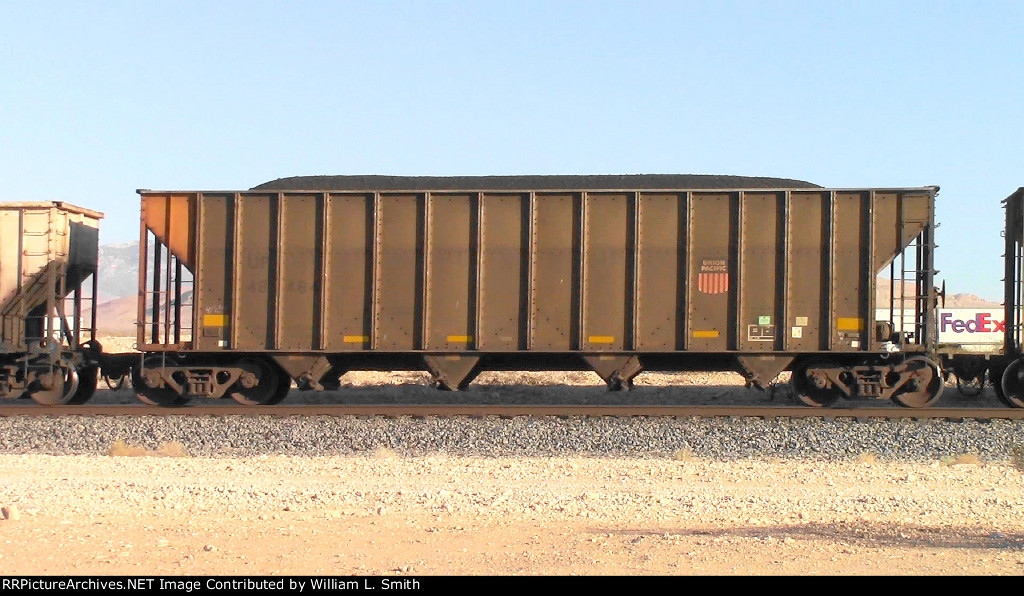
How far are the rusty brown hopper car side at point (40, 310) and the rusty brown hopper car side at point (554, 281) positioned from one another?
140 cm

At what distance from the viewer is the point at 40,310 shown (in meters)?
15.4

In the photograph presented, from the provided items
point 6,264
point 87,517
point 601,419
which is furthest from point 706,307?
point 6,264

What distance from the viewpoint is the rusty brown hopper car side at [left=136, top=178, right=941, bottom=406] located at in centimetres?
1392

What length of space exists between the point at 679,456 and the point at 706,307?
11.6 ft

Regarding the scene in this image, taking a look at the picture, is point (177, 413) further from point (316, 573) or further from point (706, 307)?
point (316, 573)

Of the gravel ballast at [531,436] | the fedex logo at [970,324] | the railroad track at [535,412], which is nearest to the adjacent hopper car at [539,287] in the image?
the railroad track at [535,412]

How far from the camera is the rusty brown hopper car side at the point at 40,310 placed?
48.5ft

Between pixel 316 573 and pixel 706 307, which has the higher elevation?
pixel 706 307

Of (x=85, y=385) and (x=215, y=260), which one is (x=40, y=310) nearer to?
(x=85, y=385)

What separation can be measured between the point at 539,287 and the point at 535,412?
1947 millimetres

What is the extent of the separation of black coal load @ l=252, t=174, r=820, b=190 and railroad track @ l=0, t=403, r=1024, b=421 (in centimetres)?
347

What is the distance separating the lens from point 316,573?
5.50 metres

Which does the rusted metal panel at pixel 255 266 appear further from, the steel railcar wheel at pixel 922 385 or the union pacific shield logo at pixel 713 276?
the steel railcar wheel at pixel 922 385

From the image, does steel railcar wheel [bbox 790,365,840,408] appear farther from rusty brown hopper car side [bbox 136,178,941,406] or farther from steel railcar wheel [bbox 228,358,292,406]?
steel railcar wheel [bbox 228,358,292,406]
